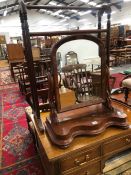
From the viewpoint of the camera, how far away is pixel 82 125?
123 cm

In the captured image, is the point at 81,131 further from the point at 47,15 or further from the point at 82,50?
the point at 47,15

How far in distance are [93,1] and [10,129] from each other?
939cm


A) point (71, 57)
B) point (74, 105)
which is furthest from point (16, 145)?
point (71, 57)

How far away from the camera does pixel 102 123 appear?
1277 millimetres

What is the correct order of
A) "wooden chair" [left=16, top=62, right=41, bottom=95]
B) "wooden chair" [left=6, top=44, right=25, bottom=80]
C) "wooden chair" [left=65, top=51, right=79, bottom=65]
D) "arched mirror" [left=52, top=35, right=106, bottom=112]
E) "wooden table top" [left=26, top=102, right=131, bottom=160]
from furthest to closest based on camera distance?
"wooden chair" [left=6, top=44, right=25, bottom=80]
"wooden chair" [left=65, top=51, right=79, bottom=65]
"wooden chair" [left=16, top=62, right=41, bottom=95]
"arched mirror" [left=52, top=35, right=106, bottom=112]
"wooden table top" [left=26, top=102, right=131, bottom=160]

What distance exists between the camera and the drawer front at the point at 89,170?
4.00ft

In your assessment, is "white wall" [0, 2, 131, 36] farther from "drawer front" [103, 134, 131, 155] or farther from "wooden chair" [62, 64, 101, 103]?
"drawer front" [103, 134, 131, 155]

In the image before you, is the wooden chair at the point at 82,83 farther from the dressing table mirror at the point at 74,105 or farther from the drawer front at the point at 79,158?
the drawer front at the point at 79,158

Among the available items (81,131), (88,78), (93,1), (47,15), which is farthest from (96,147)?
(47,15)

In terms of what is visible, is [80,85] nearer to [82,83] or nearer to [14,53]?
[82,83]

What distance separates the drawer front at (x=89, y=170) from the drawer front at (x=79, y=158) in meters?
0.05

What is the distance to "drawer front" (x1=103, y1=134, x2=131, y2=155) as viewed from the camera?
1274mm

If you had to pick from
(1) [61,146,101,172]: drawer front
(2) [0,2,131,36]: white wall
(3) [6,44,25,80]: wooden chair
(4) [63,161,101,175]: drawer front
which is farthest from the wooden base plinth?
(2) [0,2,131,36]: white wall

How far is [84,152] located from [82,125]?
189 millimetres
